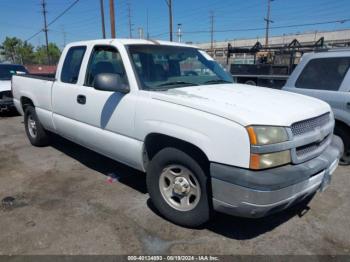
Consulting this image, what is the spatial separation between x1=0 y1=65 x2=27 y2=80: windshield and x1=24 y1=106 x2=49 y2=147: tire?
516 cm

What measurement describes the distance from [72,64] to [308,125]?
339cm

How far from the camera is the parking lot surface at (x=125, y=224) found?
113 inches

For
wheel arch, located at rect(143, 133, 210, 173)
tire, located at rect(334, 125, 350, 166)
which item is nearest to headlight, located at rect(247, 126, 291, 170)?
wheel arch, located at rect(143, 133, 210, 173)

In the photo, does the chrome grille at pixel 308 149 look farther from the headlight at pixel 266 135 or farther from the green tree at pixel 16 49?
the green tree at pixel 16 49

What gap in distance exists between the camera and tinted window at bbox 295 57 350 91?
15.4ft

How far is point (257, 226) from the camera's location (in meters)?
3.23

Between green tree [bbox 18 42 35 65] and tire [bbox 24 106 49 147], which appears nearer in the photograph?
tire [bbox 24 106 49 147]

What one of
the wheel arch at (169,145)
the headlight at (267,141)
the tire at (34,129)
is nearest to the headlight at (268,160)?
the headlight at (267,141)

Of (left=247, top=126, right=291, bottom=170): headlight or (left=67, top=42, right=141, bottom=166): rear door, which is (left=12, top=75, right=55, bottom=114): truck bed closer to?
(left=67, top=42, right=141, bottom=166): rear door

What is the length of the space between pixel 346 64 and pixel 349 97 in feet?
1.82

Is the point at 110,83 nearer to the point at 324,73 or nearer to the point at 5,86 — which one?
the point at 324,73

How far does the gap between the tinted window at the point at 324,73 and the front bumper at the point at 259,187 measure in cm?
249

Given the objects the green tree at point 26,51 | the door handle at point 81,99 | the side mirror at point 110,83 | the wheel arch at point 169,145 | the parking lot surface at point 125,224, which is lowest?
the parking lot surface at point 125,224

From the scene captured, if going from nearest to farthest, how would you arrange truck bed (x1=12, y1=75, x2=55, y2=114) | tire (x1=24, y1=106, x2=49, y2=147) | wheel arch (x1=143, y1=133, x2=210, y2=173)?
wheel arch (x1=143, y1=133, x2=210, y2=173) < truck bed (x1=12, y1=75, x2=55, y2=114) < tire (x1=24, y1=106, x2=49, y2=147)
